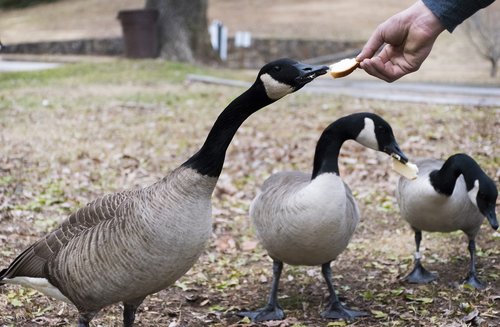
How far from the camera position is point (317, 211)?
14.5ft

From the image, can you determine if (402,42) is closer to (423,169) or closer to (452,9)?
(452,9)

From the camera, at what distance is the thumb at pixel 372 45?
13.2ft

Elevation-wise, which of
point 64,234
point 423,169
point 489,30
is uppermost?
point 64,234

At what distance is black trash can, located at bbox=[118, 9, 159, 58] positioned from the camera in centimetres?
1847

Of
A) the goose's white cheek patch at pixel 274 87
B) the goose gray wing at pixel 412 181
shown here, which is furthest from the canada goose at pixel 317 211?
the goose's white cheek patch at pixel 274 87

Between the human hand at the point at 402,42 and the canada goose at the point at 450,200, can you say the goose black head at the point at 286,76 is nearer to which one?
the human hand at the point at 402,42

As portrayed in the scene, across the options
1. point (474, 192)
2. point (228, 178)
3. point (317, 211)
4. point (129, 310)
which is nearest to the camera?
point (129, 310)

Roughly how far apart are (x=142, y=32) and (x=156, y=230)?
51.0 ft

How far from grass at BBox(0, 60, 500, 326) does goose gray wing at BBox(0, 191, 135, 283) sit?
670mm

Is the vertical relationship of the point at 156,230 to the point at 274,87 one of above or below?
below

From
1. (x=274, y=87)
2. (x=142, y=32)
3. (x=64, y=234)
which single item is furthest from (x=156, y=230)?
(x=142, y=32)

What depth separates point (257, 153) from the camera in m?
9.24

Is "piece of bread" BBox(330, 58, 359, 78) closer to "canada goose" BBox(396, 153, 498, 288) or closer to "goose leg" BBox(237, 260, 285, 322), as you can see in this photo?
"canada goose" BBox(396, 153, 498, 288)

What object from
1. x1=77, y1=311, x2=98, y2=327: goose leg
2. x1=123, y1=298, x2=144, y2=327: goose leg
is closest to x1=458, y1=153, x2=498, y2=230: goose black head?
x1=123, y1=298, x2=144, y2=327: goose leg
